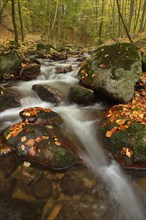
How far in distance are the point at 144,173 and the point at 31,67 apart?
6.09m

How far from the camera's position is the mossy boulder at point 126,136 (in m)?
3.98

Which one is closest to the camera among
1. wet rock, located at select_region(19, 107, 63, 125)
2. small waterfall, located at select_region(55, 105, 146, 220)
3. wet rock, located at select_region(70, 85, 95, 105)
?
small waterfall, located at select_region(55, 105, 146, 220)

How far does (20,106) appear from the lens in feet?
20.3

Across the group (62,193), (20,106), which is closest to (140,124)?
(62,193)

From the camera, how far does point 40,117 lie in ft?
16.4

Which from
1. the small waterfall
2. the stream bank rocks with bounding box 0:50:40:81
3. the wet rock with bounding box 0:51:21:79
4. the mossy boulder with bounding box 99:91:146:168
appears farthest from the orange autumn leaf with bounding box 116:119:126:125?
the wet rock with bounding box 0:51:21:79

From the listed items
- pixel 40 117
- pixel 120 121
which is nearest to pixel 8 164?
pixel 40 117

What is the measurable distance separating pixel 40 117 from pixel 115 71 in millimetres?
2566

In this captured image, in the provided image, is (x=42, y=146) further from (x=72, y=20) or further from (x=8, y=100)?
(x=72, y=20)

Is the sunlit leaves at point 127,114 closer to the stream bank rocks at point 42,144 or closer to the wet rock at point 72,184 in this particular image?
the stream bank rocks at point 42,144

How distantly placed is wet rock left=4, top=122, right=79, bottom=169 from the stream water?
1.53 ft

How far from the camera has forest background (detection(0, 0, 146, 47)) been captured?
70.9 ft

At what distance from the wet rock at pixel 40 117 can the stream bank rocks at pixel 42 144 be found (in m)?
0.03

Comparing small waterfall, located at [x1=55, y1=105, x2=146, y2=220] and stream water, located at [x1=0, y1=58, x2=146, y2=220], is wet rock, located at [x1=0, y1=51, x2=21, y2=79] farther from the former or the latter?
small waterfall, located at [x1=55, y1=105, x2=146, y2=220]
